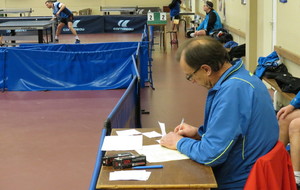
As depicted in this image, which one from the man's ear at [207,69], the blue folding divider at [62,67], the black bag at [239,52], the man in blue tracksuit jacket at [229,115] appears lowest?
the blue folding divider at [62,67]

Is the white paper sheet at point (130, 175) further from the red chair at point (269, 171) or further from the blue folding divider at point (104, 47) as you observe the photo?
the blue folding divider at point (104, 47)

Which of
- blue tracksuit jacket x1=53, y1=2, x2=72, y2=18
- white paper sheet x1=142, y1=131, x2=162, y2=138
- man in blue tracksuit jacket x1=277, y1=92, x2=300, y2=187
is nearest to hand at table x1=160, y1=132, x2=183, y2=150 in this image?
white paper sheet x1=142, y1=131, x2=162, y2=138

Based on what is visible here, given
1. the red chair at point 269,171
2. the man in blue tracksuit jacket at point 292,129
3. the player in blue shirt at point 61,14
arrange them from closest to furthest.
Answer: the red chair at point 269,171, the man in blue tracksuit jacket at point 292,129, the player in blue shirt at point 61,14

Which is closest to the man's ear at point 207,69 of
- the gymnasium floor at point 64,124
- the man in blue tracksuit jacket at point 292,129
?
the man in blue tracksuit jacket at point 292,129

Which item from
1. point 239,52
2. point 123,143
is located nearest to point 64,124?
point 239,52

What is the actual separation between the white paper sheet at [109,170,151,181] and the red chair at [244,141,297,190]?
57 centimetres

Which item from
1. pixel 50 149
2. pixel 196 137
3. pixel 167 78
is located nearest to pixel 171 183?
pixel 196 137

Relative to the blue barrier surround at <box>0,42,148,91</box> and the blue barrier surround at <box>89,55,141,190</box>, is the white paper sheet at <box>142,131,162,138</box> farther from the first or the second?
the blue barrier surround at <box>0,42,148,91</box>

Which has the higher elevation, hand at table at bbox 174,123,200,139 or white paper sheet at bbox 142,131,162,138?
hand at table at bbox 174,123,200,139

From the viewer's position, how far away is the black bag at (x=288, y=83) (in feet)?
23.5

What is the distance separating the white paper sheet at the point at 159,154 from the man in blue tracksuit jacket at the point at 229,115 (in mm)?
153

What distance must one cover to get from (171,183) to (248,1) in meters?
8.98

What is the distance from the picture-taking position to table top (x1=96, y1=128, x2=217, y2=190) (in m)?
2.79

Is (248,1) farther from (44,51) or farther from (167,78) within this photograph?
(44,51)
